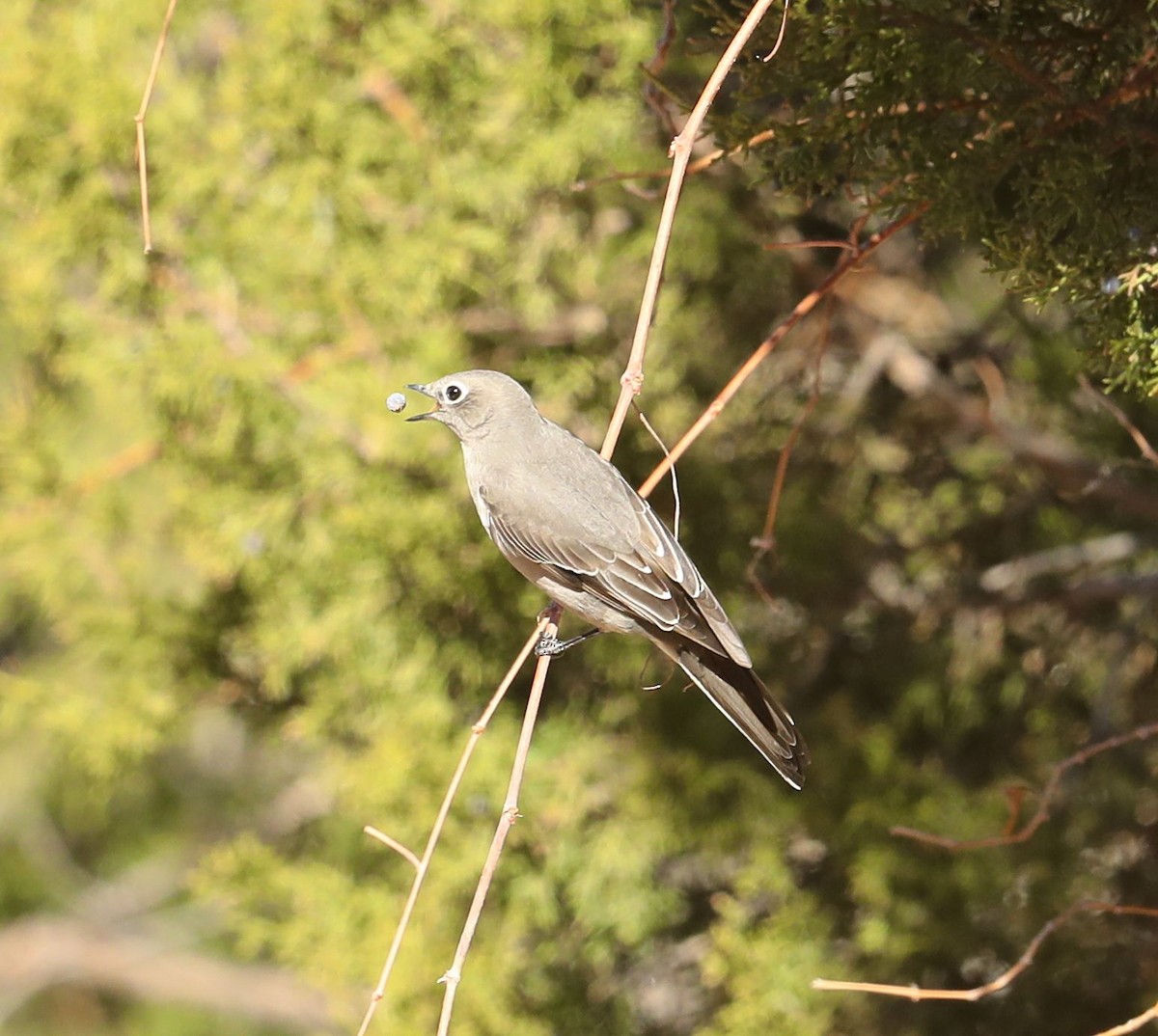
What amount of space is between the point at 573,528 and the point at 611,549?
0.10 metres

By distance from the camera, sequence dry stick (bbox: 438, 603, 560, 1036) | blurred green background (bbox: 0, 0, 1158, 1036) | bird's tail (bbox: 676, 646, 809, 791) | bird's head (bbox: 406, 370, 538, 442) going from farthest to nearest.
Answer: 1. blurred green background (bbox: 0, 0, 1158, 1036)
2. bird's head (bbox: 406, 370, 538, 442)
3. bird's tail (bbox: 676, 646, 809, 791)
4. dry stick (bbox: 438, 603, 560, 1036)

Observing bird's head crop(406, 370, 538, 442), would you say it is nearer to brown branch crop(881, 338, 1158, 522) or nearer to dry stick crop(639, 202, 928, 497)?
dry stick crop(639, 202, 928, 497)

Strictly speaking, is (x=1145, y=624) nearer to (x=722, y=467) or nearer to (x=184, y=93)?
(x=722, y=467)

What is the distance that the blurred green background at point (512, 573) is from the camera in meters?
3.41

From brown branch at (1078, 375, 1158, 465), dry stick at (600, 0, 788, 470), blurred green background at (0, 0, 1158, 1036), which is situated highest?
dry stick at (600, 0, 788, 470)

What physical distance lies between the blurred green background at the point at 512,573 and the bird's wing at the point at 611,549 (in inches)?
18.6

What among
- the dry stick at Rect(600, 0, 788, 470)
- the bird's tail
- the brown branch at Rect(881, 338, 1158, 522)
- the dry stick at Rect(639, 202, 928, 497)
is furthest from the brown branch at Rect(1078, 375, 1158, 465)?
the dry stick at Rect(600, 0, 788, 470)

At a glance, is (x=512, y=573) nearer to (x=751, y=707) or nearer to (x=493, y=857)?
(x=751, y=707)

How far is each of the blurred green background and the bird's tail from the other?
60cm

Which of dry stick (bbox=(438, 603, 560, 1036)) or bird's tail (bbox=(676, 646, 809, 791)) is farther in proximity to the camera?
bird's tail (bbox=(676, 646, 809, 791))

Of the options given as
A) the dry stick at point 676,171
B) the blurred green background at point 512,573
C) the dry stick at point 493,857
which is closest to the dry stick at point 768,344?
the dry stick at point 676,171

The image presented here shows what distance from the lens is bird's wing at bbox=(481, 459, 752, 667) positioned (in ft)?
9.48

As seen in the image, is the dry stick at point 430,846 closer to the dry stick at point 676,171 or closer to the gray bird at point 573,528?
the gray bird at point 573,528

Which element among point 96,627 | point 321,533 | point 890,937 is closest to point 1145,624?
point 890,937
